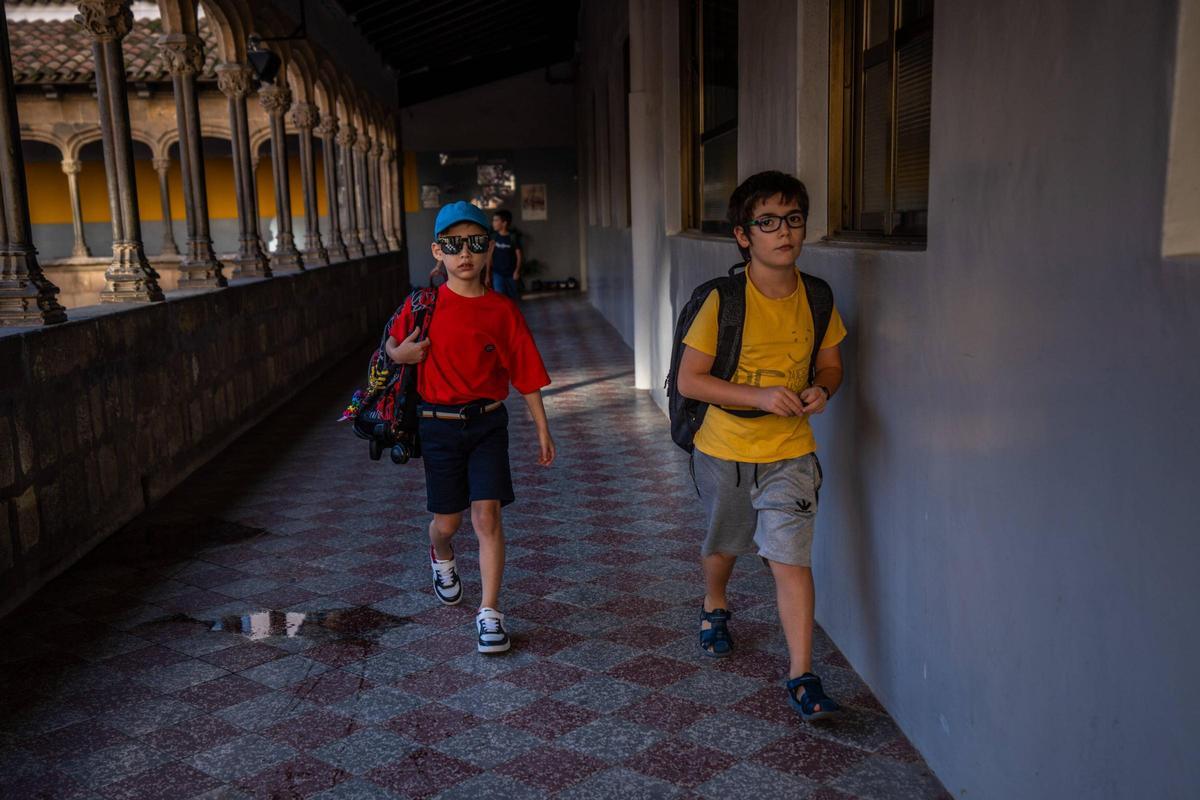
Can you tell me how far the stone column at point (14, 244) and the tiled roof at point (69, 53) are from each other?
15258 mm

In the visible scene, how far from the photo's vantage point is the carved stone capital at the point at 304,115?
1389cm

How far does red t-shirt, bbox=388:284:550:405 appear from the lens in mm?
3920

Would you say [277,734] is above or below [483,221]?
below

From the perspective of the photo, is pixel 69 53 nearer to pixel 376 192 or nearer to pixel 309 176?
pixel 376 192

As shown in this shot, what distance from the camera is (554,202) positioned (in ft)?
88.4

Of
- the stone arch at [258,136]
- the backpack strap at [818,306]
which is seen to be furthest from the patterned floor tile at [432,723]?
the stone arch at [258,136]

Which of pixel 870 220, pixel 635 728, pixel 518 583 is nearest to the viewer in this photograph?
pixel 635 728

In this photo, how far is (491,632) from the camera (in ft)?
12.9

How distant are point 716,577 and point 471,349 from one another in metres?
1.14

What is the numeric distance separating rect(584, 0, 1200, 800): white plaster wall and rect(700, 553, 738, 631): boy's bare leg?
45cm

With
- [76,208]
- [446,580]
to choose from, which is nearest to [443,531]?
[446,580]

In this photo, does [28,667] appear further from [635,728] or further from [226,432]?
[226,432]

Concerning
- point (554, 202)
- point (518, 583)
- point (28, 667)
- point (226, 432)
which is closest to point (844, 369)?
point (518, 583)

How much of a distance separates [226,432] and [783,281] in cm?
578
